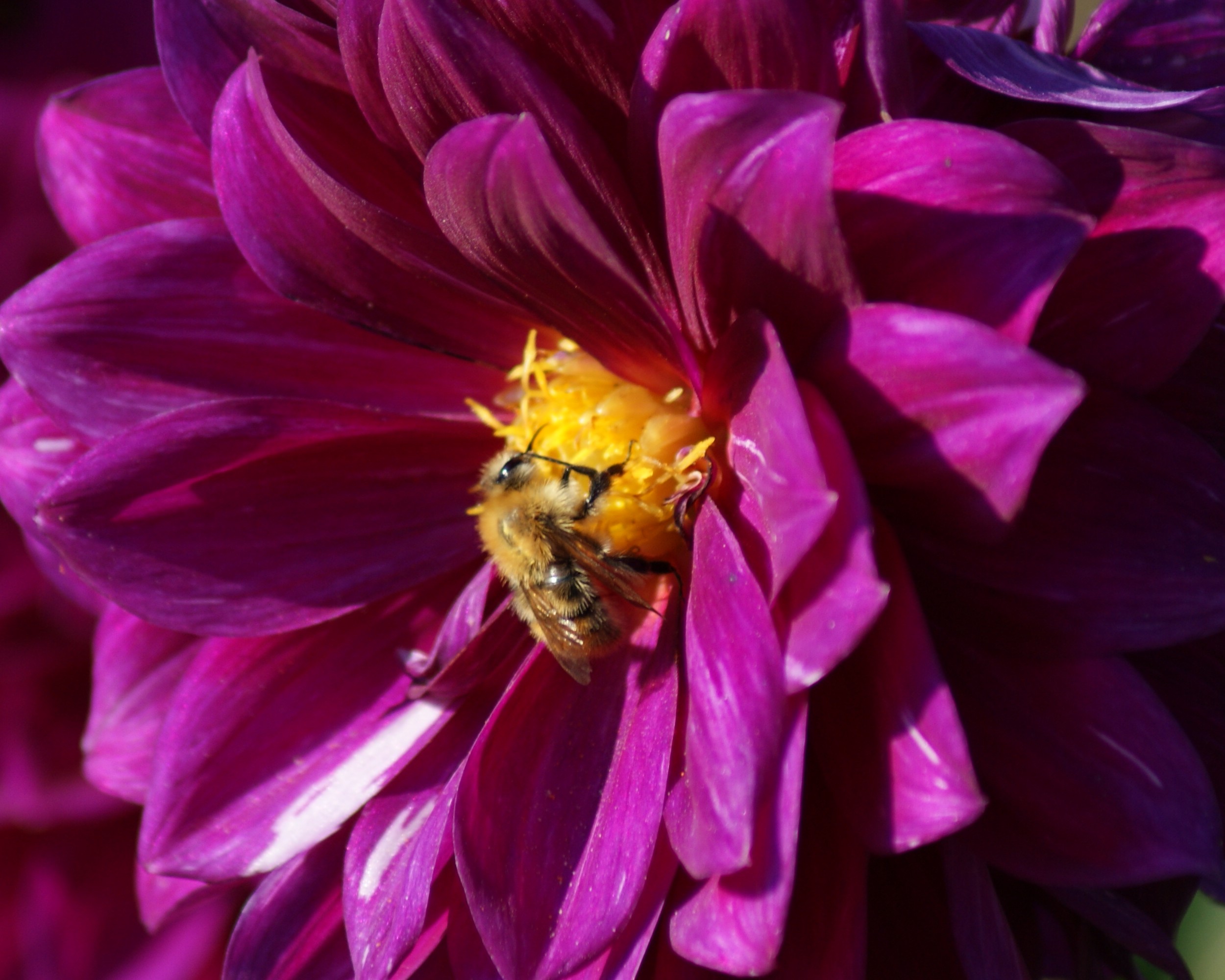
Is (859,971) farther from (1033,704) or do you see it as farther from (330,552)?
(330,552)

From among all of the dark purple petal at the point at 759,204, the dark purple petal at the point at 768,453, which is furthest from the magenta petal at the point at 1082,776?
the dark purple petal at the point at 759,204

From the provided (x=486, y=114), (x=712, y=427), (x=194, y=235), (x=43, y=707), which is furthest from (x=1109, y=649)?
(x=43, y=707)

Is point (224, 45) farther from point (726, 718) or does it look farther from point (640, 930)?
point (640, 930)

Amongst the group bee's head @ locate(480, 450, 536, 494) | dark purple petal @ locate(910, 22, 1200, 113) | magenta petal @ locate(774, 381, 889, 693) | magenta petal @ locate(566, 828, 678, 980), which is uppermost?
dark purple petal @ locate(910, 22, 1200, 113)

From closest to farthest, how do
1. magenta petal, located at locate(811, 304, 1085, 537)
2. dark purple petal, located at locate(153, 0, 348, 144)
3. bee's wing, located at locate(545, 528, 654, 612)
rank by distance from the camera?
magenta petal, located at locate(811, 304, 1085, 537) → dark purple petal, located at locate(153, 0, 348, 144) → bee's wing, located at locate(545, 528, 654, 612)

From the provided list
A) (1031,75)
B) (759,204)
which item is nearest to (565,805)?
(759,204)

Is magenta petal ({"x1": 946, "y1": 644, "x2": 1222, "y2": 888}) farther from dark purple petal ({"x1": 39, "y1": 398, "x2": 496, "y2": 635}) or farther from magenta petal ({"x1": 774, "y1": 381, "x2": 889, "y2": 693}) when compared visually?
dark purple petal ({"x1": 39, "y1": 398, "x2": 496, "y2": 635})

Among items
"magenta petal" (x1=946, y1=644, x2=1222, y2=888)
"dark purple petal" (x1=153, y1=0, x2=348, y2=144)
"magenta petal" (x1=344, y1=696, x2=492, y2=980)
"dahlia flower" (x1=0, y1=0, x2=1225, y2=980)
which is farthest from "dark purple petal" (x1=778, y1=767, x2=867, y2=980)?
"dark purple petal" (x1=153, y1=0, x2=348, y2=144)
